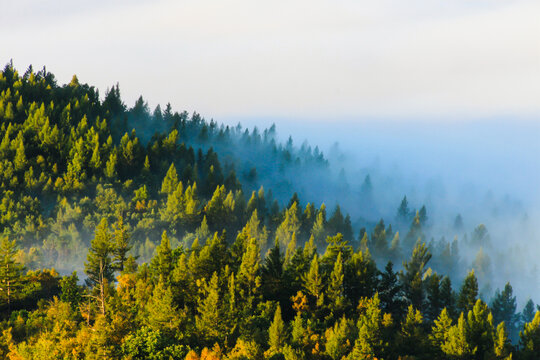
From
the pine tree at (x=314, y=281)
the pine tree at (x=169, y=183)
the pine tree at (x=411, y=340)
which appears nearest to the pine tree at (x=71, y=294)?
the pine tree at (x=314, y=281)

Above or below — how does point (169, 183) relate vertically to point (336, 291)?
above

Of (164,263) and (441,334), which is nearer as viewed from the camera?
(441,334)

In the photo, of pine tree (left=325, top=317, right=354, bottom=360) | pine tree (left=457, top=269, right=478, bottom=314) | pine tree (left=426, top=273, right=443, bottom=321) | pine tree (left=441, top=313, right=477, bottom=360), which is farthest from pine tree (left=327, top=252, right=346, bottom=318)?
pine tree (left=457, top=269, right=478, bottom=314)

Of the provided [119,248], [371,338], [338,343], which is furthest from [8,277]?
[371,338]

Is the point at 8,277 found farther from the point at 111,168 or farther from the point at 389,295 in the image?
the point at 111,168

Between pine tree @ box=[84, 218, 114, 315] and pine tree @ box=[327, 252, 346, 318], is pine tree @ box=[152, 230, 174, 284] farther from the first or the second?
pine tree @ box=[327, 252, 346, 318]

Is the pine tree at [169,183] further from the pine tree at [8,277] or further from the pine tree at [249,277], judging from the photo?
the pine tree at [249,277]

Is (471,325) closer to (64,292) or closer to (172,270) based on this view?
(172,270)

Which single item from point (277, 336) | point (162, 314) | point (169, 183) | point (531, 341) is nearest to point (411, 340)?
point (531, 341)

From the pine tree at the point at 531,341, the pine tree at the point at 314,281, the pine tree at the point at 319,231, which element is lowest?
the pine tree at the point at 319,231

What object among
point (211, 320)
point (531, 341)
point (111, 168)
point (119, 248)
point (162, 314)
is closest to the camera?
point (162, 314)

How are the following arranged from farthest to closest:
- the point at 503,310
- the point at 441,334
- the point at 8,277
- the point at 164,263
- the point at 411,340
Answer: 1. the point at 503,310
2. the point at 164,263
3. the point at 8,277
4. the point at 411,340
5. the point at 441,334

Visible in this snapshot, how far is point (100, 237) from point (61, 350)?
24663 millimetres

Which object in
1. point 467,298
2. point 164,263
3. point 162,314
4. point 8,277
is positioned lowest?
point 467,298
